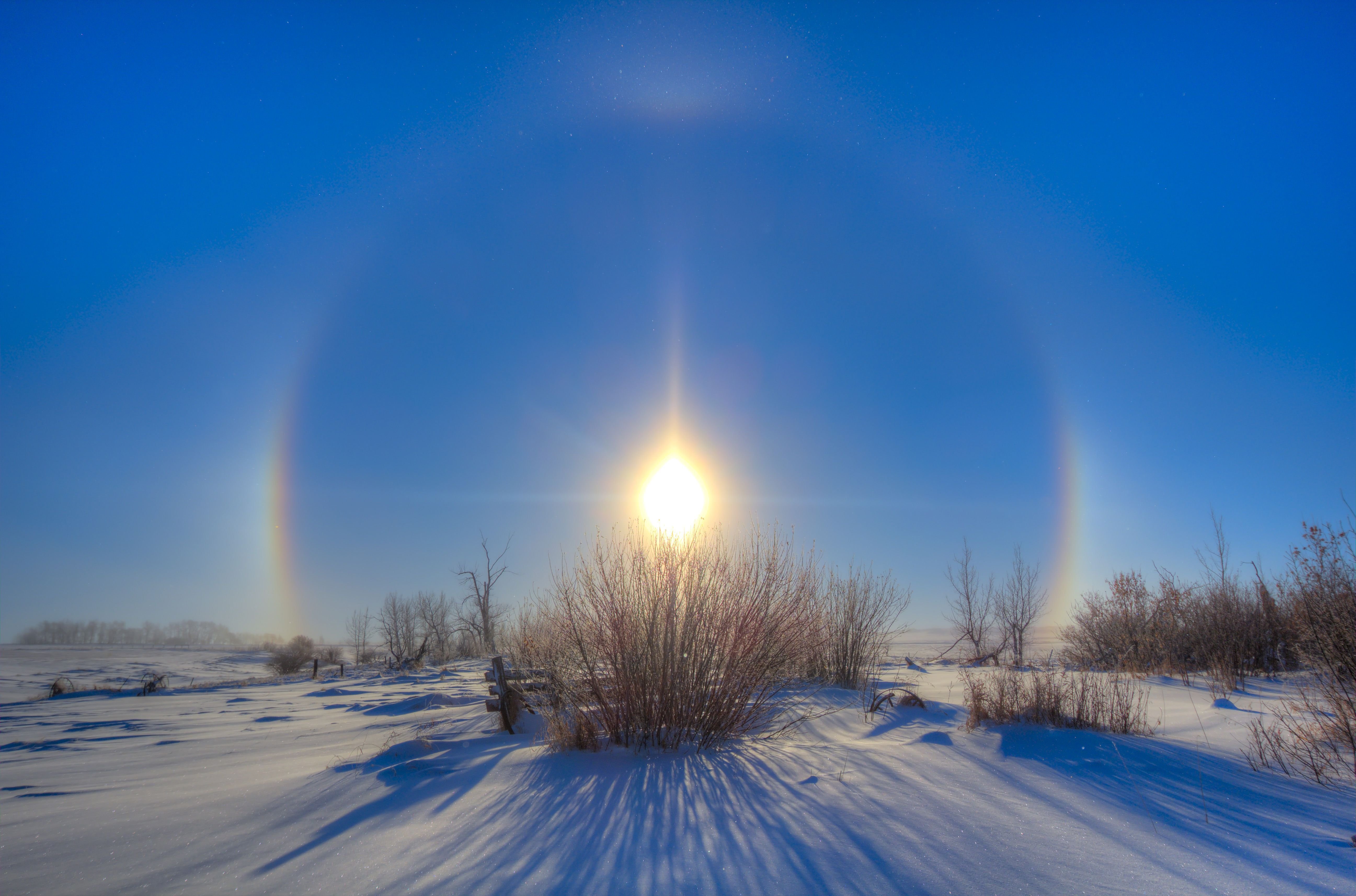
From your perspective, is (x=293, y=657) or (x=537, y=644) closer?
(x=537, y=644)

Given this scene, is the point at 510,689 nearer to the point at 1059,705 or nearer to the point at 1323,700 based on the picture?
the point at 1059,705

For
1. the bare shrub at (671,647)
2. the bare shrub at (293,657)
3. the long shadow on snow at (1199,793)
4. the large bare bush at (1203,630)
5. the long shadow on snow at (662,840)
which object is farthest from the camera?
the bare shrub at (293,657)

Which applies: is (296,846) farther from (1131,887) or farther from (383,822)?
(1131,887)

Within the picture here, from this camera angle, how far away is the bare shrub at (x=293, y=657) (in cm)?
2525

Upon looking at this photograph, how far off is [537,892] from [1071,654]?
1656 centimetres

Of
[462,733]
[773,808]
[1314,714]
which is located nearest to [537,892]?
[773,808]

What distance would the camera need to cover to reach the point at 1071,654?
15086 millimetres

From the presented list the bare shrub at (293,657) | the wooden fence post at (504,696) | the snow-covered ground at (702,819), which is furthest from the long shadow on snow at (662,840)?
the bare shrub at (293,657)

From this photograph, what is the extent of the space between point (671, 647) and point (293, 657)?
27.5 m

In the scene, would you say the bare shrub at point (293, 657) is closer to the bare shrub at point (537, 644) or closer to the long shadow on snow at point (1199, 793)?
the bare shrub at point (537, 644)

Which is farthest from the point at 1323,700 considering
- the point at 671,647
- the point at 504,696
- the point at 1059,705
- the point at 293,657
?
the point at 293,657

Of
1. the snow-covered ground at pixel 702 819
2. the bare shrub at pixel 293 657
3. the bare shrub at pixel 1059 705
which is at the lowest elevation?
the bare shrub at pixel 293 657

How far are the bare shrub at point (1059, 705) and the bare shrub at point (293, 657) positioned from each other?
27.0m

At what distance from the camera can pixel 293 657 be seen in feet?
85.2
